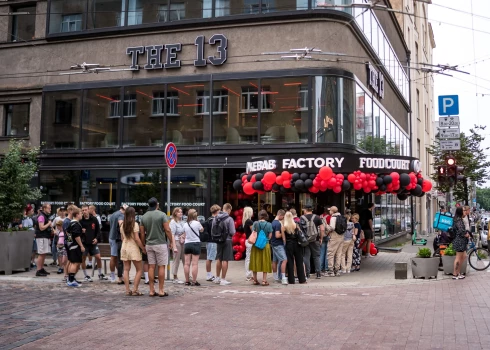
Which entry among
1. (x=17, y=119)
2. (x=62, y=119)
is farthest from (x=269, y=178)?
(x=17, y=119)

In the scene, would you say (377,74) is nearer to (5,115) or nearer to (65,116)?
(65,116)

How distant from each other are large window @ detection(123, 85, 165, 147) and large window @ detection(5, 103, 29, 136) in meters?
4.79

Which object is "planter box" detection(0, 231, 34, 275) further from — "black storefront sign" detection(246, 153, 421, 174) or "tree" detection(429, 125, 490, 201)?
"tree" detection(429, 125, 490, 201)

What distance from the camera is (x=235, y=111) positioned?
19.7m

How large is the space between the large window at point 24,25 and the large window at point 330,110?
A: 1219 cm

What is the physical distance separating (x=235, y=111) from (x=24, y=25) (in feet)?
33.3

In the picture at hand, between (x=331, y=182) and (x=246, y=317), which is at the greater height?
(x=331, y=182)

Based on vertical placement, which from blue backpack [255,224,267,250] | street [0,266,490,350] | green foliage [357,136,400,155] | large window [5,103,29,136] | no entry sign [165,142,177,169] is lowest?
street [0,266,490,350]

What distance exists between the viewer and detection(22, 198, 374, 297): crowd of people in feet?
37.8

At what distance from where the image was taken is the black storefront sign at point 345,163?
52.1 feet

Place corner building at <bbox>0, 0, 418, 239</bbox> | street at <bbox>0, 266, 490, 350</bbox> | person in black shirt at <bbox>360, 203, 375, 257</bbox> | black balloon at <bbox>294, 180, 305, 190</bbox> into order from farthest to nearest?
person in black shirt at <bbox>360, 203, 375, 257</bbox> < corner building at <bbox>0, 0, 418, 239</bbox> < black balloon at <bbox>294, 180, 305, 190</bbox> < street at <bbox>0, 266, 490, 350</bbox>

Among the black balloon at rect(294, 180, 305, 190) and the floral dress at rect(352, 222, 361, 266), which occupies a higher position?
the black balloon at rect(294, 180, 305, 190)

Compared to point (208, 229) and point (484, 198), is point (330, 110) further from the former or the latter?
point (484, 198)

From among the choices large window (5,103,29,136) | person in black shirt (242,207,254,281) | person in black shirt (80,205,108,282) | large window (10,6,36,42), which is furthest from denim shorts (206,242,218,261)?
large window (10,6,36,42)
